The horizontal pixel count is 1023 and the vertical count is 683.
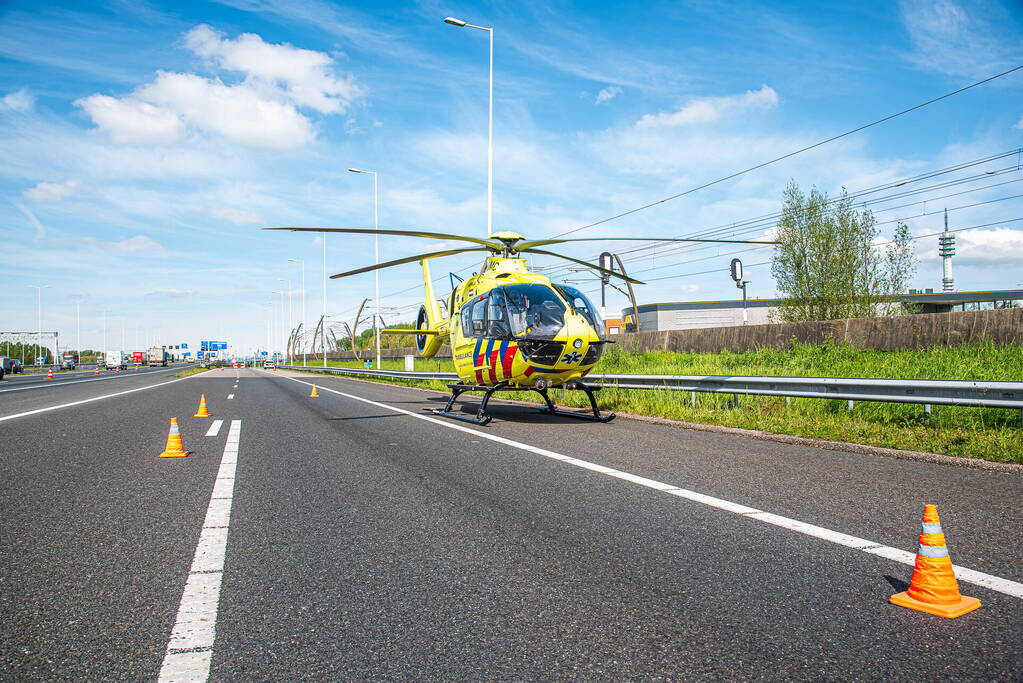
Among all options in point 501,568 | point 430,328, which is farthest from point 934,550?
point 430,328

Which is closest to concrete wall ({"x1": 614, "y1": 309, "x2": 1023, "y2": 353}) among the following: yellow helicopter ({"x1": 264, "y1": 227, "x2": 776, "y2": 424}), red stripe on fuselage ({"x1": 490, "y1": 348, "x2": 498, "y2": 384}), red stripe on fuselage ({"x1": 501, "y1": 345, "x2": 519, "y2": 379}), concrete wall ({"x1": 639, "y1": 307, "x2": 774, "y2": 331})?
yellow helicopter ({"x1": 264, "y1": 227, "x2": 776, "y2": 424})

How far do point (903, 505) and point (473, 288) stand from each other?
9248 millimetres

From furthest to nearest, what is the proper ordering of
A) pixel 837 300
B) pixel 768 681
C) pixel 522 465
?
pixel 837 300, pixel 522 465, pixel 768 681

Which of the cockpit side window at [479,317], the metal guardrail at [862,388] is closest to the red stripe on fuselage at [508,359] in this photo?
the cockpit side window at [479,317]

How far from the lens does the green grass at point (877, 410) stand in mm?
7127

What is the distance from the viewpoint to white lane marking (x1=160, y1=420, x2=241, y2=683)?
2396mm

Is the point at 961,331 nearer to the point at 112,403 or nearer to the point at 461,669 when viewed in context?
the point at 461,669

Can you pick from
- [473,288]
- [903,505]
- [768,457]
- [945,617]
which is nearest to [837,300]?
[473,288]

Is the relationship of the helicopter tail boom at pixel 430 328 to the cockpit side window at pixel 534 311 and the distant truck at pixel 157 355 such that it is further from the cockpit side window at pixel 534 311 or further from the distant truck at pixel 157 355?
the distant truck at pixel 157 355

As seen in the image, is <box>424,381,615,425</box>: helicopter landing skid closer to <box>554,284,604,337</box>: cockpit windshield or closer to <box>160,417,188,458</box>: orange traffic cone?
<box>554,284,604,337</box>: cockpit windshield

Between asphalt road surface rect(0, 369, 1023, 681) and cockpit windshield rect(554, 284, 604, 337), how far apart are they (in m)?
4.01

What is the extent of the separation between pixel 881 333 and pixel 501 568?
51.6ft

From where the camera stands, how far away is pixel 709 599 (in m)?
3.02

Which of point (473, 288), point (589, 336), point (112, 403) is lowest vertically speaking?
point (112, 403)
